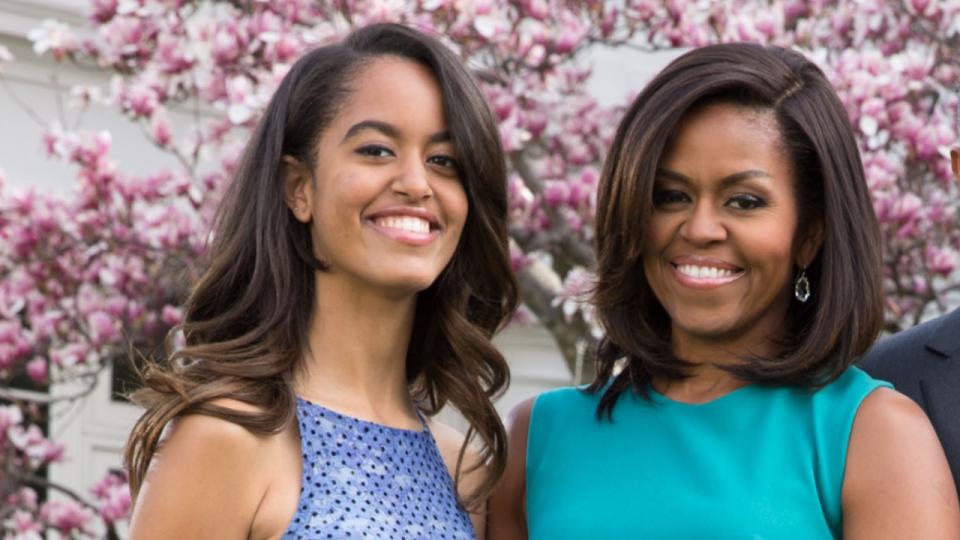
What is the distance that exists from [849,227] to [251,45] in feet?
9.36

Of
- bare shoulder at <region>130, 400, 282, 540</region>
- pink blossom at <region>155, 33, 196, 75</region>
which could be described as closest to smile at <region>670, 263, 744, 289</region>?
bare shoulder at <region>130, 400, 282, 540</region>

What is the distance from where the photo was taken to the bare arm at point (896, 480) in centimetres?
362

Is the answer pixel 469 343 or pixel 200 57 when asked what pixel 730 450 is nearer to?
pixel 469 343

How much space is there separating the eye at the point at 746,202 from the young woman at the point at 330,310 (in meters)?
0.48

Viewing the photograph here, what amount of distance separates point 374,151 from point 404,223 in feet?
0.46

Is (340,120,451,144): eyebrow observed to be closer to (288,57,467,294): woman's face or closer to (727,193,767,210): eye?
(288,57,467,294): woman's face

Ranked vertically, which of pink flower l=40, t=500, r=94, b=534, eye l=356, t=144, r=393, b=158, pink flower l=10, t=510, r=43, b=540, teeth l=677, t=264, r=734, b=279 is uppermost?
eye l=356, t=144, r=393, b=158

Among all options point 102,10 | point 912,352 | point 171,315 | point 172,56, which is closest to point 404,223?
point 912,352

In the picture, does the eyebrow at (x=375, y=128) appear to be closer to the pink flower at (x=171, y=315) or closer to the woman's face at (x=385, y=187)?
the woman's face at (x=385, y=187)

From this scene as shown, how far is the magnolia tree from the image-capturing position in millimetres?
6145

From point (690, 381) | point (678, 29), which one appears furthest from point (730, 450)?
point (678, 29)

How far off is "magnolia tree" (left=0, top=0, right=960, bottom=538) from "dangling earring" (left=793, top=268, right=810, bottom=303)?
217 centimetres

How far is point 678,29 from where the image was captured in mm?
6316

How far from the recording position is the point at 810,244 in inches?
151
